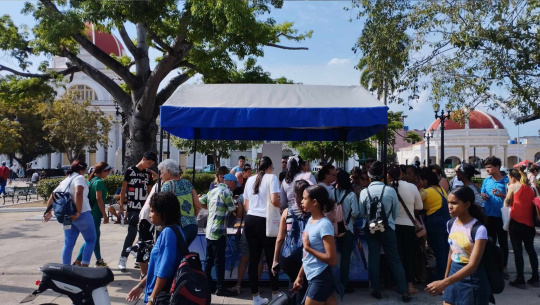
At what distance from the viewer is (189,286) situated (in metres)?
3.25

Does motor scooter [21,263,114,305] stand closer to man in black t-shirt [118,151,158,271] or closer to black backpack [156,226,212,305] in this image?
black backpack [156,226,212,305]

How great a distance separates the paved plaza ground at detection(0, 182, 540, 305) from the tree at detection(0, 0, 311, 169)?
4007 mm

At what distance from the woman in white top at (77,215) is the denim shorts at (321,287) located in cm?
355

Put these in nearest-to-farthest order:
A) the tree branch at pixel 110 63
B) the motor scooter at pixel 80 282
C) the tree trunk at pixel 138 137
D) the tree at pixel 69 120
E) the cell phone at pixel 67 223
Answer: the motor scooter at pixel 80 282, the cell phone at pixel 67 223, the tree branch at pixel 110 63, the tree trunk at pixel 138 137, the tree at pixel 69 120

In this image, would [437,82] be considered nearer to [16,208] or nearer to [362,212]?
[362,212]

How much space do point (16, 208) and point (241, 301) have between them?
48.4 ft

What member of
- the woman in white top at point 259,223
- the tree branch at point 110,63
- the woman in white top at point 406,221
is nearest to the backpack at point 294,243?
the woman in white top at point 259,223

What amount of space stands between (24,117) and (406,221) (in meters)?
46.7

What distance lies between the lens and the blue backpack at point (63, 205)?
227 inches

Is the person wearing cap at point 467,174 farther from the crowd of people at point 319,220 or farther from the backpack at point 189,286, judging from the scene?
the backpack at point 189,286

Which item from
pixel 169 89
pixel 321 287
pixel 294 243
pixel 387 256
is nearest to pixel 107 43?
pixel 169 89

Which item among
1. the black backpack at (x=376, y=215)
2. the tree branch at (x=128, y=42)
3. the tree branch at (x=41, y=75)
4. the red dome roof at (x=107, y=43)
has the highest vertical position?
the red dome roof at (x=107, y=43)

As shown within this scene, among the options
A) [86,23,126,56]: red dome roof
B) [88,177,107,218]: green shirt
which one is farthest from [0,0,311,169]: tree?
[86,23,126,56]: red dome roof

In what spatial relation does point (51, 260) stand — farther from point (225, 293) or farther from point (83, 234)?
point (225, 293)
